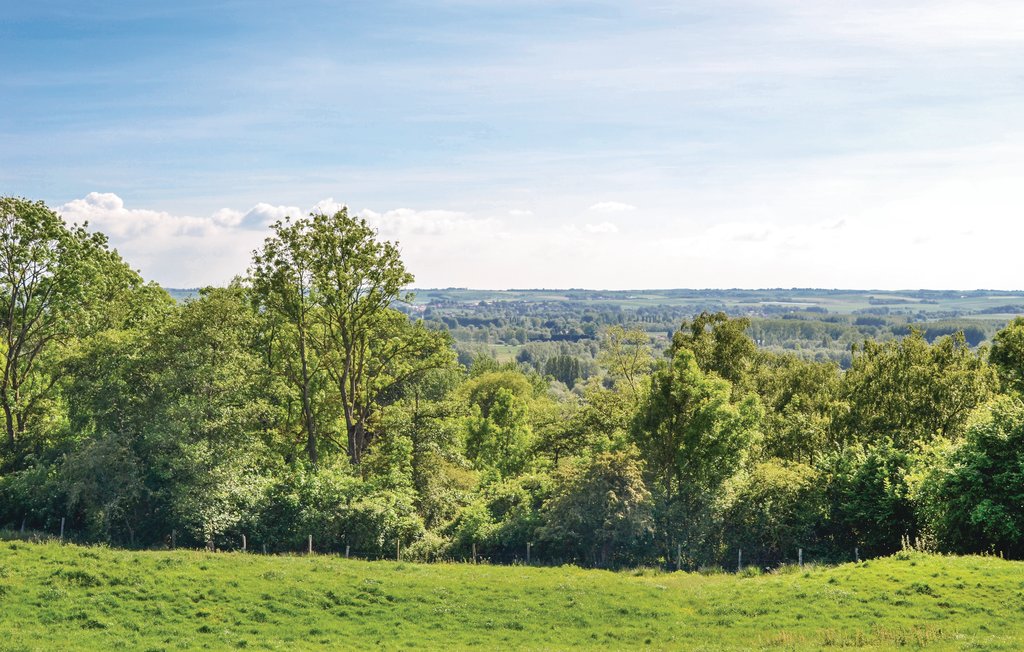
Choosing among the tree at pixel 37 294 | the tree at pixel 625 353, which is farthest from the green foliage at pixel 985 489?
the tree at pixel 37 294

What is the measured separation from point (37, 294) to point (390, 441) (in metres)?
23.5

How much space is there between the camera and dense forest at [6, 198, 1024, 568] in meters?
38.9

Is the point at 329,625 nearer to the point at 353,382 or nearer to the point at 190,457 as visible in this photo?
the point at 190,457

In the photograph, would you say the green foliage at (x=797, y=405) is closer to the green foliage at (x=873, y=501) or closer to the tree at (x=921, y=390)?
the tree at (x=921, y=390)

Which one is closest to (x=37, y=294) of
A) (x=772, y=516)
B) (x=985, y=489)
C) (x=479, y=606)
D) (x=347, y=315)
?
(x=347, y=315)

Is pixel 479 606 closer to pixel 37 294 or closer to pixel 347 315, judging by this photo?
pixel 347 315

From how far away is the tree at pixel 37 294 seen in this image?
44.2 m

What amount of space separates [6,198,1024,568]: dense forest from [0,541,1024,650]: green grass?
6.25 m

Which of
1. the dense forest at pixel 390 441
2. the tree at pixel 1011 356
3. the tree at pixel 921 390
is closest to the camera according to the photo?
the dense forest at pixel 390 441

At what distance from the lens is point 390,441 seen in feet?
166

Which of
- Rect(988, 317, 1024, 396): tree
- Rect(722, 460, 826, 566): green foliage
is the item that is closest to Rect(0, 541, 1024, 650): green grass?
Rect(722, 460, 826, 566): green foliage

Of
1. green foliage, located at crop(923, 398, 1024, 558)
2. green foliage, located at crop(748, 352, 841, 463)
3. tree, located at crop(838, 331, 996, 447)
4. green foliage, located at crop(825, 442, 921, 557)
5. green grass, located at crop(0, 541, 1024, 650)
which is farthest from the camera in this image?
green foliage, located at crop(748, 352, 841, 463)

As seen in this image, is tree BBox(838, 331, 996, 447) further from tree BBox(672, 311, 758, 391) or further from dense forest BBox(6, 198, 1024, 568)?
tree BBox(672, 311, 758, 391)

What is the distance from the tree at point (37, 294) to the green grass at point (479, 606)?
1814cm
